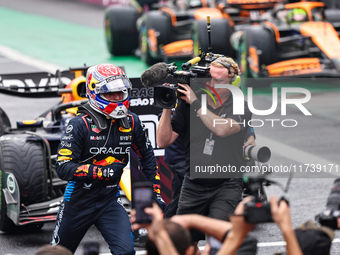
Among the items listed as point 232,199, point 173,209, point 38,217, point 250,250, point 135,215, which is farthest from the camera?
point 38,217

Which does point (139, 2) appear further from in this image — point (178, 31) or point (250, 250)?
point (250, 250)

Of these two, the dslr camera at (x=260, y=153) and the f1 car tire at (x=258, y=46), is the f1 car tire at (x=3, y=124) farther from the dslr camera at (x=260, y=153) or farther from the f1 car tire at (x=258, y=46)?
the f1 car tire at (x=258, y=46)

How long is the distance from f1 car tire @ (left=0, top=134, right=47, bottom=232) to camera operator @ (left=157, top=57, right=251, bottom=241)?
6.82 ft

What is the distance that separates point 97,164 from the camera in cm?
666

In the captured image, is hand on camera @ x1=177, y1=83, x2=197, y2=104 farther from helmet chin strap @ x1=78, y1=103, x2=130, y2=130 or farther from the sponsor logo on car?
the sponsor logo on car

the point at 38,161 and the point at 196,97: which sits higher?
the point at 196,97

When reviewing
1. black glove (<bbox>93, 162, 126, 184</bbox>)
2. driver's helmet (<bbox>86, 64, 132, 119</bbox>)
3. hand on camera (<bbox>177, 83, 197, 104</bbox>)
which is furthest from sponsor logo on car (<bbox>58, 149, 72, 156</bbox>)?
hand on camera (<bbox>177, 83, 197, 104</bbox>)

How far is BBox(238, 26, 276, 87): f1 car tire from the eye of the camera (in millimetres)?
15658

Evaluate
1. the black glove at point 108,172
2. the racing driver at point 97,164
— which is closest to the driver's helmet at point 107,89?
the racing driver at point 97,164

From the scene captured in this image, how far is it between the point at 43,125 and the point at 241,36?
7635mm

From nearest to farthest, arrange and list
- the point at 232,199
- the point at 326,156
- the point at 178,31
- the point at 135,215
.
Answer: the point at 135,215, the point at 232,199, the point at 326,156, the point at 178,31

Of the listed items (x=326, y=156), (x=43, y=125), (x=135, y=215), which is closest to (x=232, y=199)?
(x=135, y=215)

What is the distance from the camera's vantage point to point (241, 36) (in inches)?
645

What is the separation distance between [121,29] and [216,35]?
3.89 meters
